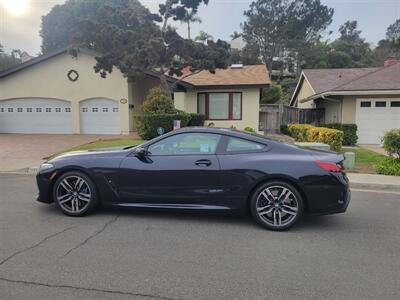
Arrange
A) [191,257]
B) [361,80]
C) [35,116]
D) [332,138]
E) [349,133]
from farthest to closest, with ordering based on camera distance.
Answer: [35,116] → [361,80] → [349,133] → [332,138] → [191,257]

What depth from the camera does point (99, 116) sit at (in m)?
20.6

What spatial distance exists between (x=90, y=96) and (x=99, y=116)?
1.25 meters

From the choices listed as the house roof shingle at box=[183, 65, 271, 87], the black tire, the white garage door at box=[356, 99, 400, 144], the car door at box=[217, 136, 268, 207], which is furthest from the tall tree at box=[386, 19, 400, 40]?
the black tire

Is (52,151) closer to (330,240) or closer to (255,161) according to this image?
(255,161)

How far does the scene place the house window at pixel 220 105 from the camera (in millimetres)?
20219

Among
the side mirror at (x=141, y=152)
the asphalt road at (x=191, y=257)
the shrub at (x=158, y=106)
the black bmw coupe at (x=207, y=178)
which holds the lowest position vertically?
the asphalt road at (x=191, y=257)

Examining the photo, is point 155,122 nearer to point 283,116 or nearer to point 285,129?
point 285,129

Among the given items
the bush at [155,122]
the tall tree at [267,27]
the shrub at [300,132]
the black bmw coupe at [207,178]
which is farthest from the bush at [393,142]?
the tall tree at [267,27]

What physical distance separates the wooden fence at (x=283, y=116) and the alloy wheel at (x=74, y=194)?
58.1 feet

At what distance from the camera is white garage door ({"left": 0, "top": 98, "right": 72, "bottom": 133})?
21.1m

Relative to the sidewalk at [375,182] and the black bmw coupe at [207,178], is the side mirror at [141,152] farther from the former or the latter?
the sidewalk at [375,182]

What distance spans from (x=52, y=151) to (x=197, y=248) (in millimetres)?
11263

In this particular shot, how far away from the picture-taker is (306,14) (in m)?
52.4

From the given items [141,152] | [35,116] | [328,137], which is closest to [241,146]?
[141,152]
